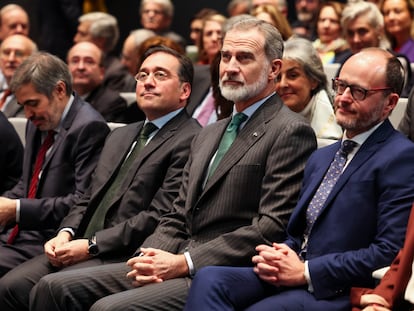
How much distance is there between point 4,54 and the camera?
6.45m

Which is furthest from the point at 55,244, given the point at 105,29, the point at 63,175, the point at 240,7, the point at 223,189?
the point at 240,7

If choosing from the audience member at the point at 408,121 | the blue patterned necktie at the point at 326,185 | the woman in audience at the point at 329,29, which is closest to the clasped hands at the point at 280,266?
the blue patterned necktie at the point at 326,185

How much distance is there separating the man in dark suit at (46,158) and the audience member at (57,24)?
4.18 meters

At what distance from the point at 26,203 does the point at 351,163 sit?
1.66 metres

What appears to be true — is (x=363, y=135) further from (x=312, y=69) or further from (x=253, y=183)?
(x=312, y=69)

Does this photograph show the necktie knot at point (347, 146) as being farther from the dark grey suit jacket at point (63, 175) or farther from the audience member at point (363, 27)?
the audience member at point (363, 27)

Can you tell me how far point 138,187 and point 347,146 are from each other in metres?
1.00

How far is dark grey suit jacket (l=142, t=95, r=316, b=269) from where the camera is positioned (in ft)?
11.3

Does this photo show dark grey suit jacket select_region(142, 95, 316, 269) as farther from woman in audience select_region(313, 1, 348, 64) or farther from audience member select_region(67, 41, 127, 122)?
woman in audience select_region(313, 1, 348, 64)

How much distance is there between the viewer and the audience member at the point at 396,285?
2957mm

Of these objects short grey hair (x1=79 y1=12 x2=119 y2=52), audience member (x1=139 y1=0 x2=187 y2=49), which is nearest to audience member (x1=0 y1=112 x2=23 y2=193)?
short grey hair (x1=79 y1=12 x2=119 y2=52)

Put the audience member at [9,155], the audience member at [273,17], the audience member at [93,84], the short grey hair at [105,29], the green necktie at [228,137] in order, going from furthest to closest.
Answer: the short grey hair at [105,29]
the audience member at [273,17]
the audience member at [93,84]
the audience member at [9,155]
the green necktie at [228,137]

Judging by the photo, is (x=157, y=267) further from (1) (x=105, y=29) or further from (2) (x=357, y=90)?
(1) (x=105, y=29)

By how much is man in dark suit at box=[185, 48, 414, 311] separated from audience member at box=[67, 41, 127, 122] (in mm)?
2500
